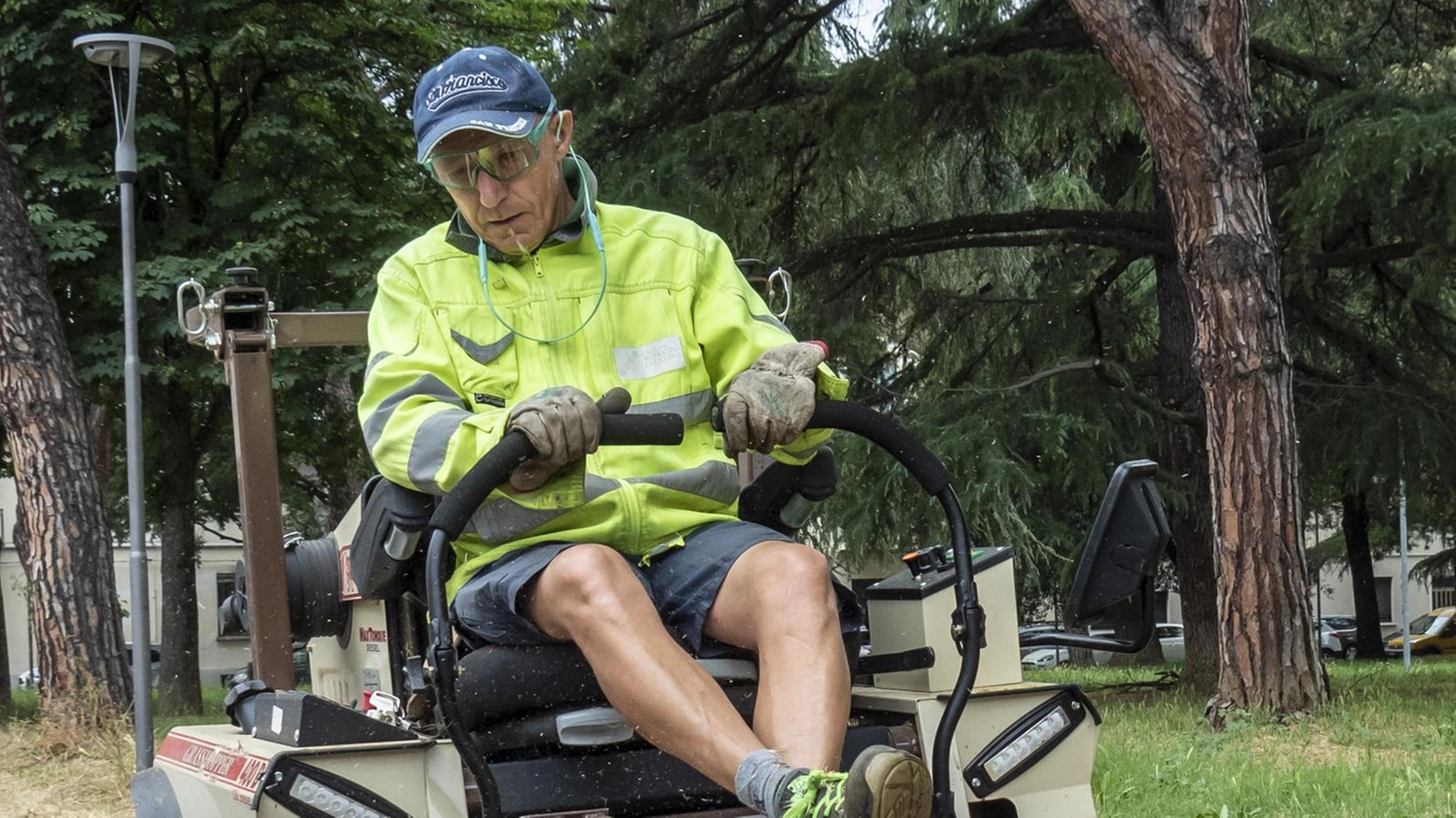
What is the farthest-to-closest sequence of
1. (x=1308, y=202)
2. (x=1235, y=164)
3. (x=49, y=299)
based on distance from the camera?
(x=49, y=299)
(x=1308, y=202)
(x=1235, y=164)

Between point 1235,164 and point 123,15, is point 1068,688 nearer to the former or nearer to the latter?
point 1235,164

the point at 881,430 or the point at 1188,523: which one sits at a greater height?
the point at 881,430

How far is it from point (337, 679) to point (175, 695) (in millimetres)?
14553

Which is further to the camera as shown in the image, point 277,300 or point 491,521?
point 277,300

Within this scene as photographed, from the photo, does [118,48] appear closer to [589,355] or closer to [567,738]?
[589,355]

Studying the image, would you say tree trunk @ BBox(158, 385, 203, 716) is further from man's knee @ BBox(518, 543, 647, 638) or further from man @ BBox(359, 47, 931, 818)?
man's knee @ BBox(518, 543, 647, 638)

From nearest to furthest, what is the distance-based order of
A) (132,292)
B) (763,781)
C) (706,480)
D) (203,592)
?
(763,781) → (706,480) → (132,292) → (203,592)

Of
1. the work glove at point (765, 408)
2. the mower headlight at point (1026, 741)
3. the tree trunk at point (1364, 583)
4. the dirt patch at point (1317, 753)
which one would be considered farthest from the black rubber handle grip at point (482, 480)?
the tree trunk at point (1364, 583)

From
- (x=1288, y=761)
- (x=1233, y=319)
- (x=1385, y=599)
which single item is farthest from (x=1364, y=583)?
(x=1385, y=599)

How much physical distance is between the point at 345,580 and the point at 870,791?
2.15 meters

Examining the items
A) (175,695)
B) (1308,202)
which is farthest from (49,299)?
(1308,202)

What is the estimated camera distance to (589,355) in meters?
3.30

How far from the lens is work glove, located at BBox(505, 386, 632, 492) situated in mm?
2734

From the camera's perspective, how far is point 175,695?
58.7ft
